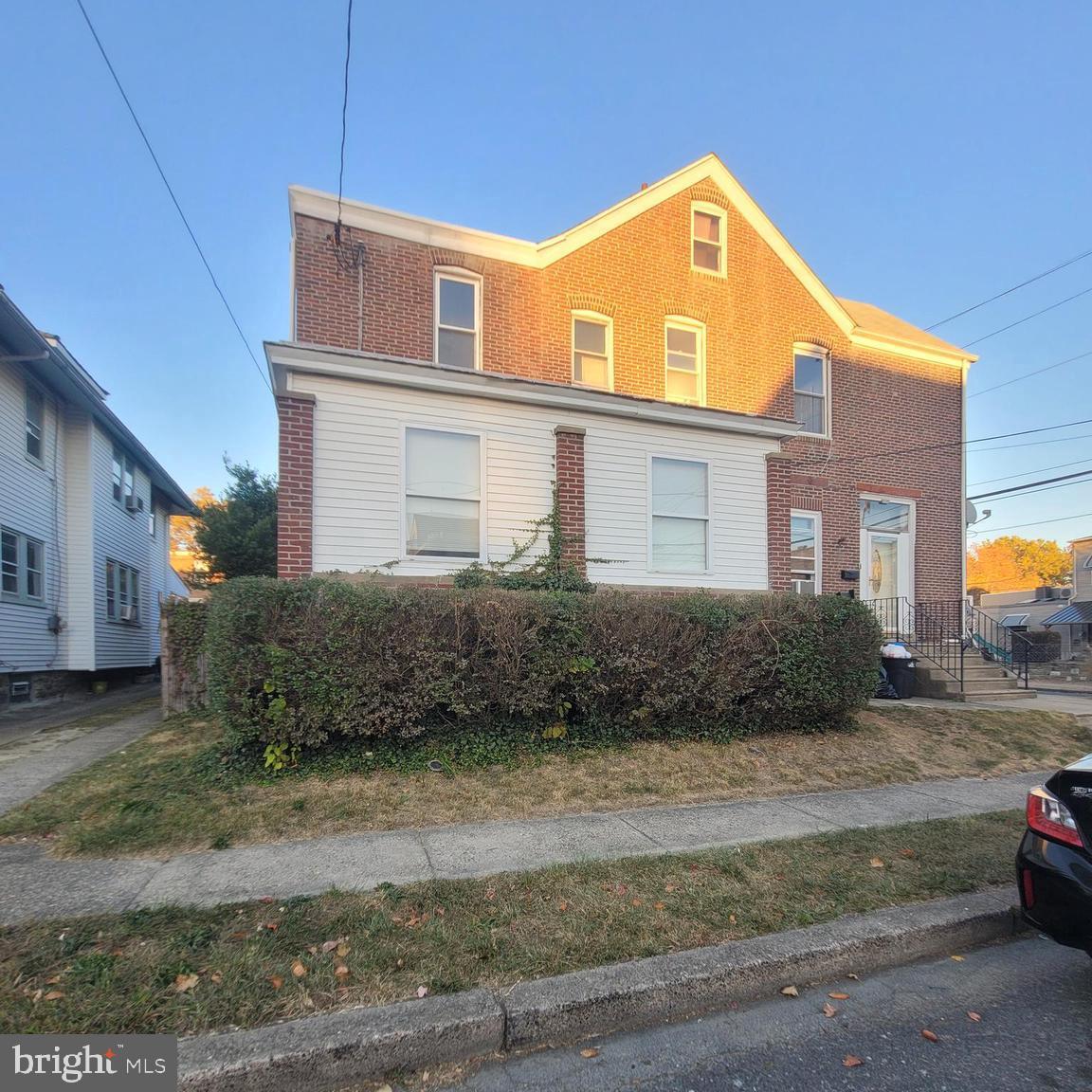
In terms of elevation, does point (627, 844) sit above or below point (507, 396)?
below

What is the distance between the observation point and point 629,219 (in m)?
12.4

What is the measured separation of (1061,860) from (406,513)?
22.4 feet

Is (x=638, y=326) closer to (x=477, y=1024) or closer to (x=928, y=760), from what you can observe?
(x=928, y=760)

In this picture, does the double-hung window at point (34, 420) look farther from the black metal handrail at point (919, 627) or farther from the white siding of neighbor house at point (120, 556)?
the black metal handrail at point (919, 627)

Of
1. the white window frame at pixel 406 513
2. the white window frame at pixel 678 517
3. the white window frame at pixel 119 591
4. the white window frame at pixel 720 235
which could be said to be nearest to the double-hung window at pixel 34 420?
the white window frame at pixel 119 591

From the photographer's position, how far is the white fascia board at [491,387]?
7633mm

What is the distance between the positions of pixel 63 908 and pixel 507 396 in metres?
6.71

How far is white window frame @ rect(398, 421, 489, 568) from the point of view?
805cm

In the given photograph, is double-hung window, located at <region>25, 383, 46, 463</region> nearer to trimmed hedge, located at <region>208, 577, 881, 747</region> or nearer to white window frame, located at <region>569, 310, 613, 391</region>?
trimmed hedge, located at <region>208, 577, 881, 747</region>

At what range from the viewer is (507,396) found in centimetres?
855

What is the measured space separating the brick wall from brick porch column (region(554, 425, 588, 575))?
2619 millimetres

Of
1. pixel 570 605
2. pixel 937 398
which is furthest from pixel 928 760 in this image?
pixel 937 398

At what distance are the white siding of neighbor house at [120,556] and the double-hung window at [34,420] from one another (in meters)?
1.31

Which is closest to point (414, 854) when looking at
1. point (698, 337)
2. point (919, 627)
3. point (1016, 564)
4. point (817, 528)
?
point (698, 337)
